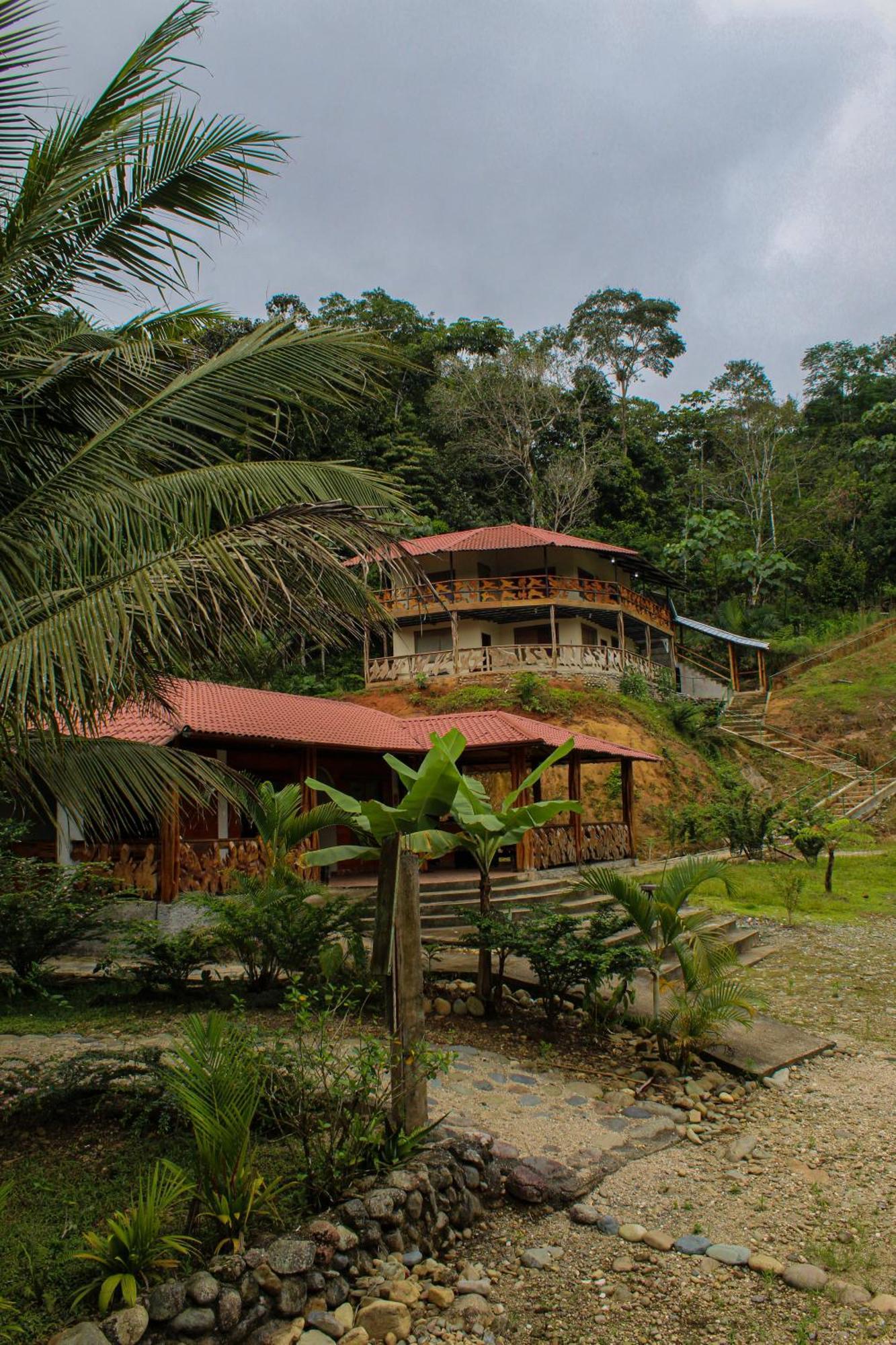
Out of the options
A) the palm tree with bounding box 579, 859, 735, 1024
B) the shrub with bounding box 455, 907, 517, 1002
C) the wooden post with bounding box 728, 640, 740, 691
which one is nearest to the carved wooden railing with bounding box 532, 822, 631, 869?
the shrub with bounding box 455, 907, 517, 1002

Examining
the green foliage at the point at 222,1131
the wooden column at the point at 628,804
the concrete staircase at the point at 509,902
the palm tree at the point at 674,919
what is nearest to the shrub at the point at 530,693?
the wooden column at the point at 628,804

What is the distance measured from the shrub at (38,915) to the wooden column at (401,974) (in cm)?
527

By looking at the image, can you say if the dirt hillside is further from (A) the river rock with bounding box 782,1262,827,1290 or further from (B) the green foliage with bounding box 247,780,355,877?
(A) the river rock with bounding box 782,1262,827,1290

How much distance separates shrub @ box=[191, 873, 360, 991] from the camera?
8484mm

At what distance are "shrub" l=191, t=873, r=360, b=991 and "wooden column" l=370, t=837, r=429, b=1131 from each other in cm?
309

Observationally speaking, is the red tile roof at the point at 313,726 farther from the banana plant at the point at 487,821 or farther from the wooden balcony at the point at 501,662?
the wooden balcony at the point at 501,662

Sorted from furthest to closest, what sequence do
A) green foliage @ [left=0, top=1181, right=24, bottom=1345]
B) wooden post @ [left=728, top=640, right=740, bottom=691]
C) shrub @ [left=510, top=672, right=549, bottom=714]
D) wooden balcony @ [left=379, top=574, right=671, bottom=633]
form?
wooden post @ [left=728, top=640, right=740, bottom=691], wooden balcony @ [left=379, top=574, right=671, bottom=633], shrub @ [left=510, top=672, right=549, bottom=714], green foliage @ [left=0, top=1181, right=24, bottom=1345]

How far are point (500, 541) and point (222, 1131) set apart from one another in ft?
93.1

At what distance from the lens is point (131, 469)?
4.85m

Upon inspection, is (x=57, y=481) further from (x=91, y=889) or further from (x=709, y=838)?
(x=709, y=838)

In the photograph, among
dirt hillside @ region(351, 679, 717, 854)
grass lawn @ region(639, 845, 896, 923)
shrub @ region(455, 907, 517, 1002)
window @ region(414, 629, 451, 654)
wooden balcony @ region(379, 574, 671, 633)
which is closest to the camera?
shrub @ region(455, 907, 517, 1002)

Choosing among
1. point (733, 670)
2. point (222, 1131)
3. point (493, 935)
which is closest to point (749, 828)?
point (493, 935)

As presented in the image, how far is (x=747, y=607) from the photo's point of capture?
41.5 meters

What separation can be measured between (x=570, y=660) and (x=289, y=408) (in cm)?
2398
